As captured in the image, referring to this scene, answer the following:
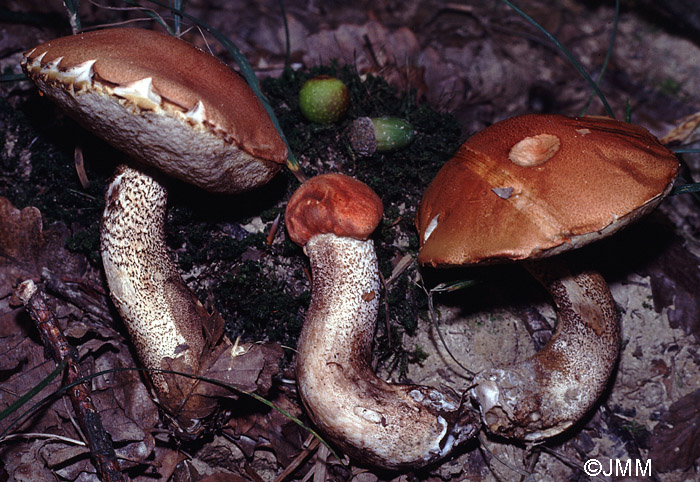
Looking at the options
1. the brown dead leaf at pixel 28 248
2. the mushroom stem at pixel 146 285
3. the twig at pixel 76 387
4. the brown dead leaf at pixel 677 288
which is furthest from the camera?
the brown dead leaf at pixel 677 288

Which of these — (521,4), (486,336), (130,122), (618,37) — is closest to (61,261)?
(130,122)

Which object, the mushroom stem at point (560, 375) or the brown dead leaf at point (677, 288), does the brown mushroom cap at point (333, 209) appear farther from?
the brown dead leaf at point (677, 288)

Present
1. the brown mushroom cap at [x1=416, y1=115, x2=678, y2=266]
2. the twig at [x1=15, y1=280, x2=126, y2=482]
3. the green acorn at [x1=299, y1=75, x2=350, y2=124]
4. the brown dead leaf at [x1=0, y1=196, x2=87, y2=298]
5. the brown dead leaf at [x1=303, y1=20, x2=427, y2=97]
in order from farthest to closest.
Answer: the brown dead leaf at [x1=303, y1=20, x2=427, y2=97] → the green acorn at [x1=299, y1=75, x2=350, y2=124] → the brown dead leaf at [x1=0, y1=196, x2=87, y2=298] → the twig at [x1=15, y1=280, x2=126, y2=482] → the brown mushroom cap at [x1=416, y1=115, x2=678, y2=266]

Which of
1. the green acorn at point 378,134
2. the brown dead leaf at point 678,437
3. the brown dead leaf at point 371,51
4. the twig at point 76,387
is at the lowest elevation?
the brown dead leaf at point 678,437

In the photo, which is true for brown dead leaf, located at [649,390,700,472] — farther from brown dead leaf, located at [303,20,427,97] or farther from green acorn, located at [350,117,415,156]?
brown dead leaf, located at [303,20,427,97]

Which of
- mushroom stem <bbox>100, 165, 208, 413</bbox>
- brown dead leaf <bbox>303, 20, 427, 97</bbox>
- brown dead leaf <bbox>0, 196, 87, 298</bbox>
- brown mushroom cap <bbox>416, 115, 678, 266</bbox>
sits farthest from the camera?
brown dead leaf <bbox>303, 20, 427, 97</bbox>

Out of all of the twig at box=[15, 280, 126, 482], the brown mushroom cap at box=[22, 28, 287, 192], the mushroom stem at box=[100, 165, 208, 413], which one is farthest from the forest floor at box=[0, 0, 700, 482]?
the brown mushroom cap at box=[22, 28, 287, 192]

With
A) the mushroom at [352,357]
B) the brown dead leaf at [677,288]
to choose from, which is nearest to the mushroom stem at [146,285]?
the mushroom at [352,357]
